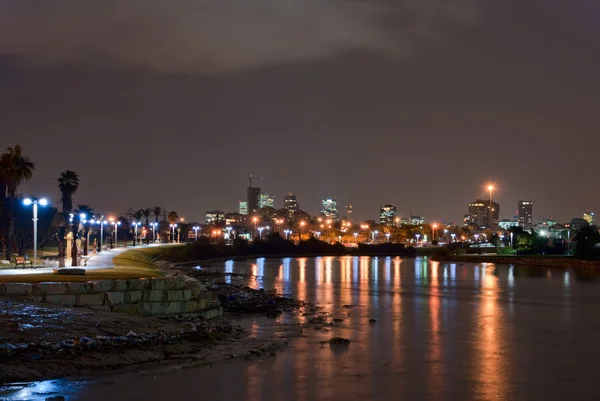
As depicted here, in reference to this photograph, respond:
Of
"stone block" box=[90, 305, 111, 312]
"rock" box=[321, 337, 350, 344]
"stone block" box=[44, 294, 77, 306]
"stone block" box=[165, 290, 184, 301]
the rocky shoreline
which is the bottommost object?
"rock" box=[321, 337, 350, 344]

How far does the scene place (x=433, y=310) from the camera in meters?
43.0

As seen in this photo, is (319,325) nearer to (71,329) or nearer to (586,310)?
(71,329)

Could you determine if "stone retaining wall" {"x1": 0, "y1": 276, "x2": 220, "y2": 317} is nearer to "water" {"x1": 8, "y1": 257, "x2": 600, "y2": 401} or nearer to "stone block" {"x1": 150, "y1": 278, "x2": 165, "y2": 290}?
"stone block" {"x1": 150, "y1": 278, "x2": 165, "y2": 290}

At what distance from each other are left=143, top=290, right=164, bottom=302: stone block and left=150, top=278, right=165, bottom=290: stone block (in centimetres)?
18

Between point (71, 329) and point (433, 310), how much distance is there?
26120mm

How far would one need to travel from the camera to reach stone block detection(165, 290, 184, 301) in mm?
30031

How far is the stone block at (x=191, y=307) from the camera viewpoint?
30.7 metres

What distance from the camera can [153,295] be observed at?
29.5m

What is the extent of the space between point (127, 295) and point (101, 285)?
4.12 feet

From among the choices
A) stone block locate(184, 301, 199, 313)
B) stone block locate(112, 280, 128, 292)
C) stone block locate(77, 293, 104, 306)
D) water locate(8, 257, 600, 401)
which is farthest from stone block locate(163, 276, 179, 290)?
water locate(8, 257, 600, 401)

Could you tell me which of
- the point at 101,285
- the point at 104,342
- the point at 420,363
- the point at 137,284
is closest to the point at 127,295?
the point at 137,284

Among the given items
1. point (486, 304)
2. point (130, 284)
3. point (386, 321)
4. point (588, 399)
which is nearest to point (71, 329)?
point (130, 284)

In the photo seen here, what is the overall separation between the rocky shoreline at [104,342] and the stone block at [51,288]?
1.09 meters

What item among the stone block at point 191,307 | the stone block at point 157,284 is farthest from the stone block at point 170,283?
the stone block at point 191,307
